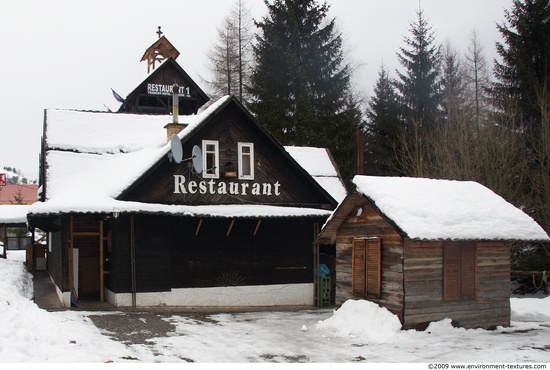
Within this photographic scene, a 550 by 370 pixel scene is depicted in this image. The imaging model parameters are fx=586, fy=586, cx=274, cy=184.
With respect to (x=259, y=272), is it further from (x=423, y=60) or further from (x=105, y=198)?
(x=423, y=60)

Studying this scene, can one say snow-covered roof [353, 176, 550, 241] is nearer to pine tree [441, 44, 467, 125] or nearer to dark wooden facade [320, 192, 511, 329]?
dark wooden facade [320, 192, 511, 329]

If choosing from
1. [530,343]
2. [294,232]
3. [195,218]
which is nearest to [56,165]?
[195,218]

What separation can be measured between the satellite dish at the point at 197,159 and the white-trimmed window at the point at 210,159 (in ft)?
2.44

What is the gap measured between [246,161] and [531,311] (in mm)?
10800


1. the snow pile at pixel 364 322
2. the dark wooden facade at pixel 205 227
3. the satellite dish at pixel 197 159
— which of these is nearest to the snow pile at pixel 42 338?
the dark wooden facade at pixel 205 227

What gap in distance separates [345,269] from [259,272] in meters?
5.58

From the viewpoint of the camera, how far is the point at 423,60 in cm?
4009

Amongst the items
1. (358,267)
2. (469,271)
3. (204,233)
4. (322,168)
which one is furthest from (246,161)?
(469,271)

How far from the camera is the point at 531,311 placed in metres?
18.2

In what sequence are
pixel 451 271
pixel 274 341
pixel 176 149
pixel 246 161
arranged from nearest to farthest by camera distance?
pixel 274 341 → pixel 451 271 → pixel 176 149 → pixel 246 161

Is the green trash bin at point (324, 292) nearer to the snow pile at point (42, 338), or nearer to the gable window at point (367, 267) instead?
the gable window at point (367, 267)

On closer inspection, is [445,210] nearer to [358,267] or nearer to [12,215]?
[358,267]

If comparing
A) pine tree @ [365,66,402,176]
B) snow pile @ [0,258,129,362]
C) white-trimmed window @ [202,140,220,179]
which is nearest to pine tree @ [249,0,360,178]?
pine tree @ [365,66,402,176]

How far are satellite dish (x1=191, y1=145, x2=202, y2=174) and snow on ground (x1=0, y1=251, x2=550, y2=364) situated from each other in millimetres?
5225
